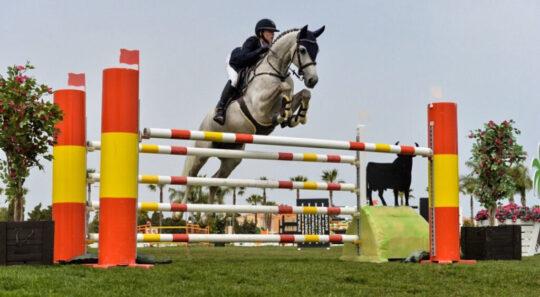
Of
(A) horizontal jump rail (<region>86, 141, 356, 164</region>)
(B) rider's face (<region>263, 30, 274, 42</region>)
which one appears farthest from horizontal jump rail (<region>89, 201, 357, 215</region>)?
(B) rider's face (<region>263, 30, 274, 42</region>)

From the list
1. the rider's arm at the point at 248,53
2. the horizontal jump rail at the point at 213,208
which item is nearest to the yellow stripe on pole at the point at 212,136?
the horizontal jump rail at the point at 213,208

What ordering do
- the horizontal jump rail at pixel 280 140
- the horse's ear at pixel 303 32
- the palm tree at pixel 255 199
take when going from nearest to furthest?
the horizontal jump rail at pixel 280 140, the horse's ear at pixel 303 32, the palm tree at pixel 255 199

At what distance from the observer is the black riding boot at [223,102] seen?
608 cm

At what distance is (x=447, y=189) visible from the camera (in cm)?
559

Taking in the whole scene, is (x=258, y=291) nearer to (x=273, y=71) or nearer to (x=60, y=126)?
(x=60, y=126)

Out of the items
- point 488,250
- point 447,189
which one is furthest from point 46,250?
point 488,250

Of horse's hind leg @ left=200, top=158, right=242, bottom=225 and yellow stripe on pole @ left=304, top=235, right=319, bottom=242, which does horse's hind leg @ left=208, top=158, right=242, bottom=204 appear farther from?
yellow stripe on pole @ left=304, top=235, right=319, bottom=242

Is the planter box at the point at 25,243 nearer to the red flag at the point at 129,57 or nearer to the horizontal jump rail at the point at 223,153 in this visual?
the horizontal jump rail at the point at 223,153

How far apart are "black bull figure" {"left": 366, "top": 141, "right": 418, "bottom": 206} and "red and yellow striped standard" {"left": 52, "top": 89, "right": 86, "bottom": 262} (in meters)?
2.57

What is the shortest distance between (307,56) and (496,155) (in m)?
4.13

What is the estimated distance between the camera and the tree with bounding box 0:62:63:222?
15.0 ft

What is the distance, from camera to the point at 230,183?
17.7 feet

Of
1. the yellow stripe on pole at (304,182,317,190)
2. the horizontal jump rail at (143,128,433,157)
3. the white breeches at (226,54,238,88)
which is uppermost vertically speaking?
the white breeches at (226,54,238,88)

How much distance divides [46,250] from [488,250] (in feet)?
12.8
